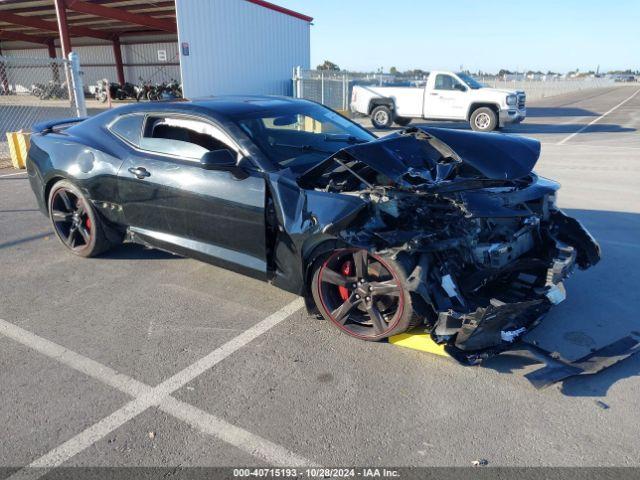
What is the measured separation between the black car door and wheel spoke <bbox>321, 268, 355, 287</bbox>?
0.52 meters

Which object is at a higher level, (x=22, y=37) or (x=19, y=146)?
(x=22, y=37)

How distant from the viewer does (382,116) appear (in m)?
17.7

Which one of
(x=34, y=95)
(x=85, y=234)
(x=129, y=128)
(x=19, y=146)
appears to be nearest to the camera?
(x=129, y=128)

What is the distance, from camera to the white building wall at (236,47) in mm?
16016

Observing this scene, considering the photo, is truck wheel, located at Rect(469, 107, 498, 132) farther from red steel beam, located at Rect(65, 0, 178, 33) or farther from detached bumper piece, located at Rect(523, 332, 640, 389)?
red steel beam, located at Rect(65, 0, 178, 33)

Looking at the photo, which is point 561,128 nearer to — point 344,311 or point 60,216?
point 344,311

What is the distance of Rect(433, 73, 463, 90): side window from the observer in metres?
16.4

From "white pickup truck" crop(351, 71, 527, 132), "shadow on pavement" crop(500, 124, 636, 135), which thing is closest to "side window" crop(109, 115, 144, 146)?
"white pickup truck" crop(351, 71, 527, 132)

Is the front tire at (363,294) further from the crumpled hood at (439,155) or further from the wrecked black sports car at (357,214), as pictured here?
the crumpled hood at (439,155)

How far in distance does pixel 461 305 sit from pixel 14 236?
5101 millimetres

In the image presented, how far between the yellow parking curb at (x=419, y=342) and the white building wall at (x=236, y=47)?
1451 centimetres

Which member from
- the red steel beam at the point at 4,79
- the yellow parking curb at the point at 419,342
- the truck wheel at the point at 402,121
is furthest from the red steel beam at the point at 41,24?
the yellow parking curb at the point at 419,342

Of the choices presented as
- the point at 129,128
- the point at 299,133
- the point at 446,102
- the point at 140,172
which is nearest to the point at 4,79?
the point at 446,102

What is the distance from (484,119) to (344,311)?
14.3 metres
